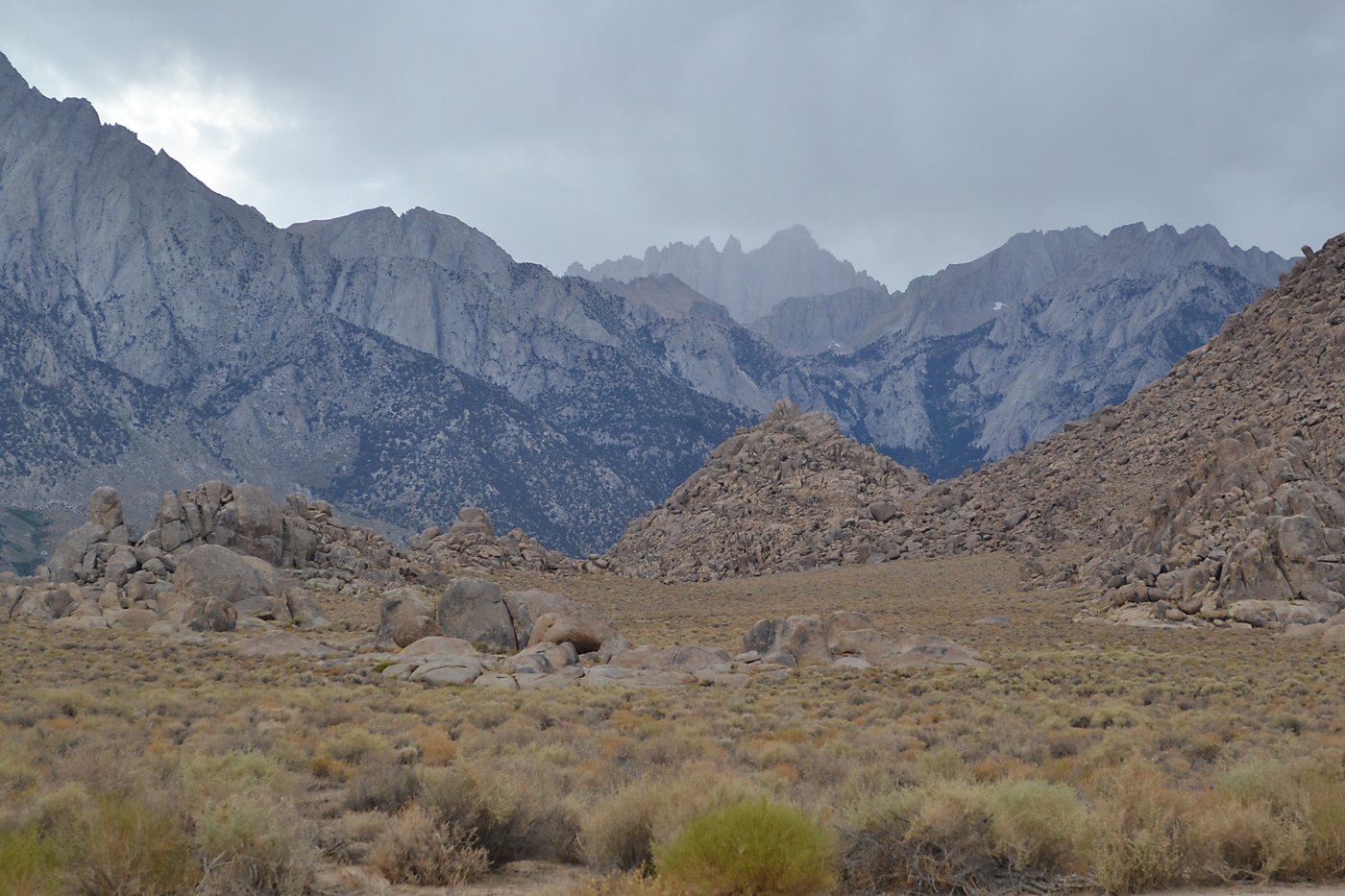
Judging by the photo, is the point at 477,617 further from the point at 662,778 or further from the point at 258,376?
the point at 258,376

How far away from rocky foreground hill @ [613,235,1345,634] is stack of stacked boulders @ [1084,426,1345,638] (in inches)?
3.0

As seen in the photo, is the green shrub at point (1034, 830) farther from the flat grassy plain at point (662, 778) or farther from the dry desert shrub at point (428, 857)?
the dry desert shrub at point (428, 857)

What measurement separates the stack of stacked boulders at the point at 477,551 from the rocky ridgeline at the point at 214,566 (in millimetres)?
197

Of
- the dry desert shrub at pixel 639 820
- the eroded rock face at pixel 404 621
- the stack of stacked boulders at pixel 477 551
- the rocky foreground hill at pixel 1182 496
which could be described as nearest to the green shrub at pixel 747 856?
the dry desert shrub at pixel 639 820

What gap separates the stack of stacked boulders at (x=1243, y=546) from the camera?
121 feet

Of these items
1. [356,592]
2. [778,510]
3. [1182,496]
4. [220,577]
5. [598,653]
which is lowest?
[598,653]

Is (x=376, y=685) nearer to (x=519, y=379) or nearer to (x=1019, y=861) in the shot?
(x=1019, y=861)

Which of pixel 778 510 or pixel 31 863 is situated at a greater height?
pixel 778 510

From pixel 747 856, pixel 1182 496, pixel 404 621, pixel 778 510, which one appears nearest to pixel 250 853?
pixel 747 856

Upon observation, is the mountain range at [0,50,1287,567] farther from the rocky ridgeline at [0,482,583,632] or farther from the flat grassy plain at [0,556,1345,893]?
the flat grassy plain at [0,556,1345,893]

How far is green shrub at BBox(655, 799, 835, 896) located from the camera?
746cm

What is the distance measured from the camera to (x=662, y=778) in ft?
37.7

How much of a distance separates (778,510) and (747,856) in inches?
3022

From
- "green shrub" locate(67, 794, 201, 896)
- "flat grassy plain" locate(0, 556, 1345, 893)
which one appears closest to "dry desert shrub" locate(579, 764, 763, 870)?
"flat grassy plain" locate(0, 556, 1345, 893)
